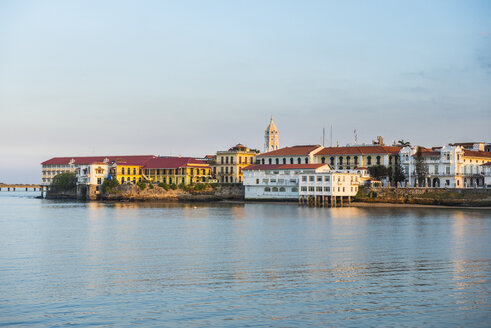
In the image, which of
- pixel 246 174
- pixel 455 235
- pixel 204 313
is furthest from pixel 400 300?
pixel 246 174

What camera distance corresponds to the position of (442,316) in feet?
68.5

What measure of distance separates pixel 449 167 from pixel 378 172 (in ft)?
36.8

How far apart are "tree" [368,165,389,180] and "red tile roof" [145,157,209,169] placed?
3589cm

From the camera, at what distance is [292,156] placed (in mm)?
109500

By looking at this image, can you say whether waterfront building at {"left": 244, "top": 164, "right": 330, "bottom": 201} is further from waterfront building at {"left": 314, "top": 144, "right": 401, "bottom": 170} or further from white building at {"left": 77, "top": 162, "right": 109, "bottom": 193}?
white building at {"left": 77, "top": 162, "right": 109, "bottom": 193}

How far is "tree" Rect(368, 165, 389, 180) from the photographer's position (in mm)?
98938

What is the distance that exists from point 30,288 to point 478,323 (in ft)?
55.8

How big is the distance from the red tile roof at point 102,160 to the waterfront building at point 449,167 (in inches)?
2179

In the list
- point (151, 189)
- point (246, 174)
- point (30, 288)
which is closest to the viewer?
point (30, 288)

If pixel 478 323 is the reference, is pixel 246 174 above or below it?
above

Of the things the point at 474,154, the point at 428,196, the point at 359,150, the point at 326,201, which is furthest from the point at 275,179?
the point at 474,154

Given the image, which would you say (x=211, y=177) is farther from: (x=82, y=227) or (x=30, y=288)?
(x=30, y=288)

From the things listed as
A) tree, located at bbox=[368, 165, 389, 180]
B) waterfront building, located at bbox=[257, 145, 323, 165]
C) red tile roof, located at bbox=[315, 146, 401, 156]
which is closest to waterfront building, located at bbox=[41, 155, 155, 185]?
waterfront building, located at bbox=[257, 145, 323, 165]

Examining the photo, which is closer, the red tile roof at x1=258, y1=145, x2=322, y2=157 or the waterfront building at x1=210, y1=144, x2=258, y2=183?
the red tile roof at x1=258, y1=145, x2=322, y2=157
